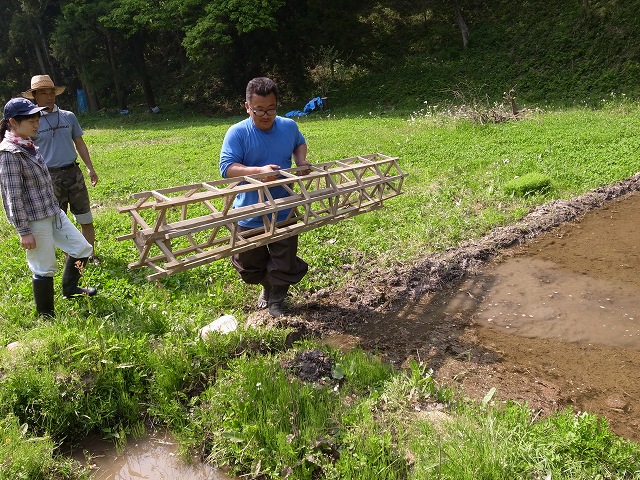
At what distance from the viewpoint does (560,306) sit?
16.5 ft

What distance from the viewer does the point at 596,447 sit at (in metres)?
2.96

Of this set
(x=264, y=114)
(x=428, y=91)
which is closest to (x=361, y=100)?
(x=428, y=91)

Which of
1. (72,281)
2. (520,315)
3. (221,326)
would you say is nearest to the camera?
(221,326)

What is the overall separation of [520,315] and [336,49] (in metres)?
26.4

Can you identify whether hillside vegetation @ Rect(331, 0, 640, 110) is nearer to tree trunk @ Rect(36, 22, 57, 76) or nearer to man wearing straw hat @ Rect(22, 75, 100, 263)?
man wearing straw hat @ Rect(22, 75, 100, 263)

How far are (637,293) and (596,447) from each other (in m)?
2.80

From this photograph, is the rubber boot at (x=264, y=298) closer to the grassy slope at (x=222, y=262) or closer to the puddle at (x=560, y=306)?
the grassy slope at (x=222, y=262)

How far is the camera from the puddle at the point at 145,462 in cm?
342

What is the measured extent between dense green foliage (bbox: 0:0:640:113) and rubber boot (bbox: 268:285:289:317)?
51.0 ft

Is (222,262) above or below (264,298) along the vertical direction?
above

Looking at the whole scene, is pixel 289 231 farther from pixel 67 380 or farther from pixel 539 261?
pixel 539 261

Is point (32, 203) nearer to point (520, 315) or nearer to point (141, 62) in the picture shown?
point (520, 315)

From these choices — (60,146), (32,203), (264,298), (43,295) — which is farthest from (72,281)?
(264,298)

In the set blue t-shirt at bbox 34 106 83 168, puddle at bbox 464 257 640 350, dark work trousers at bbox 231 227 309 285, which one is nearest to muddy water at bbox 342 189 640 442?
puddle at bbox 464 257 640 350
